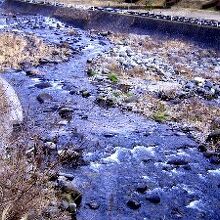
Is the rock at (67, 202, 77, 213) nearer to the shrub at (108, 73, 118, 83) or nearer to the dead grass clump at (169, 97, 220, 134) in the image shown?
the dead grass clump at (169, 97, 220, 134)

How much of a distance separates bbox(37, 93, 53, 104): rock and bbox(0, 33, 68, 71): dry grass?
5.24m

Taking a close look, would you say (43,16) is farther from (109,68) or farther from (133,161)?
(133,161)

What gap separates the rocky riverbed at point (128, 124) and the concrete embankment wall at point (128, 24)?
1.04 m

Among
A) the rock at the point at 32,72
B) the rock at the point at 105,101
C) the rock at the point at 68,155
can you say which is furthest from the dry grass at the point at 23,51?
the rock at the point at 68,155

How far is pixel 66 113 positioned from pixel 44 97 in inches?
86.6

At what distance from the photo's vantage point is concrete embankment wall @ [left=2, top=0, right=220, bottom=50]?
32.3m

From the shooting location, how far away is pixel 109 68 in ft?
88.3

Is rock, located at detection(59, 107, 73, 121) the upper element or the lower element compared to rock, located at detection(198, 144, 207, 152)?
upper

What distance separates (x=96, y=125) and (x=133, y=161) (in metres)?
3.58

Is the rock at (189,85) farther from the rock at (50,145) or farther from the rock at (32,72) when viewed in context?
the rock at (50,145)

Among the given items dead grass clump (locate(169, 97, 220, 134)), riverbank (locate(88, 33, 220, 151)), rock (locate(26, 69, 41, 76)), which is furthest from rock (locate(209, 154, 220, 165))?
rock (locate(26, 69, 41, 76))

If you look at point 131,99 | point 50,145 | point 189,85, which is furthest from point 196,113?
point 50,145

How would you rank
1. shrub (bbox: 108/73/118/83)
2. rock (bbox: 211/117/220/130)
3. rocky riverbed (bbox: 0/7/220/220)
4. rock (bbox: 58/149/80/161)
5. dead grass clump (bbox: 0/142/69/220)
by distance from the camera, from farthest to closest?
shrub (bbox: 108/73/118/83) < rock (bbox: 211/117/220/130) < rock (bbox: 58/149/80/161) < rocky riverbed (bbox: 0/7/220/220) < dead grass clump (bbox: 0/142/69/220)

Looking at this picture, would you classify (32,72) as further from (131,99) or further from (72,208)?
(72,208)
